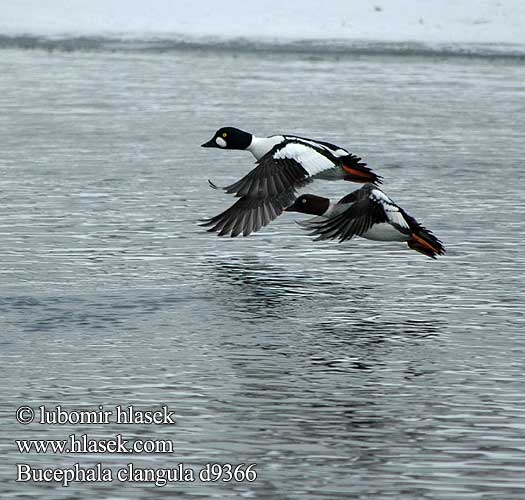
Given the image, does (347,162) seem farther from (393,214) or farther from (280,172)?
(393,214)

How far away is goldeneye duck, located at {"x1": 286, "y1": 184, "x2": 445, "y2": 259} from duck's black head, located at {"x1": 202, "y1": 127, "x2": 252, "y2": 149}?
2012 mm

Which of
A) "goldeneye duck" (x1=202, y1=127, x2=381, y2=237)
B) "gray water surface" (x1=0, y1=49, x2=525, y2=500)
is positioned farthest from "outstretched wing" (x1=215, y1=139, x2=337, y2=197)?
"gray water surface" (x1=0, y1=49, x2=525, y2=500)

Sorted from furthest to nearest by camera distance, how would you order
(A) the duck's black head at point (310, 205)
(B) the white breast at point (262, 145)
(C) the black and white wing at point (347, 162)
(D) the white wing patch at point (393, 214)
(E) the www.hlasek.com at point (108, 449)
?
1. (B) the white breast at point (262, 145)
2. (C) the black and white wing at point (347, 162)
3. (A) the duck's black head at point (310, 205)
4. (D) the white wing patch at point (393, 214)
5. (E) the www.hlasek.com at point (108, 449)

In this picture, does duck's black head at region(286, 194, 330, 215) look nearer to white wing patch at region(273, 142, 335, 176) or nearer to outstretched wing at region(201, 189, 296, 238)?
outstretched wing at region(201, 189, 296, 238)

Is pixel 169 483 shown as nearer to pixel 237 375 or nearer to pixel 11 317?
pixel 237 375

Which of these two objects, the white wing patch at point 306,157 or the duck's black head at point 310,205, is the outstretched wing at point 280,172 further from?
the duck's black head at point 310,205

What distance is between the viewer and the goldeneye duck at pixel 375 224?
10.8 metres

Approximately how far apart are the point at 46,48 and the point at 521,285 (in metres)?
27.1

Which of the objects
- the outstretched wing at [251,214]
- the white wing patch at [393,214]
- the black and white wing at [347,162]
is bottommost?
the outstretched wing at [251,214]

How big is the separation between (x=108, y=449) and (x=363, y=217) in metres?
4.72

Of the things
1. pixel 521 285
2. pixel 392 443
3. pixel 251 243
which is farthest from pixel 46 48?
pixel 392 443

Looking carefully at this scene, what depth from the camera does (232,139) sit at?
13148mm

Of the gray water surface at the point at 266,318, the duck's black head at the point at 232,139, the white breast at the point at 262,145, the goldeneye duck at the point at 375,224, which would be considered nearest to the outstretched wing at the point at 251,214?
the gray water surface at the point at 266,318

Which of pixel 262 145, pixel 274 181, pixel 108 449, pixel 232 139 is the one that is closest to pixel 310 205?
pixel 274 181
